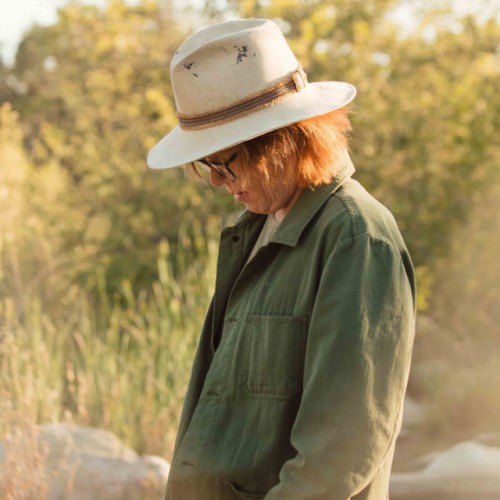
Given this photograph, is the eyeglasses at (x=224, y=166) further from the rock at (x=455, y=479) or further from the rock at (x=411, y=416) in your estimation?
the rock at (x=411, y=416)

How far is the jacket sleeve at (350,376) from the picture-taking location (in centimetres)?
168

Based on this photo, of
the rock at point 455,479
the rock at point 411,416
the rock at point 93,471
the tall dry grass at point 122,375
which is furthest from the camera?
the rock at point 411,416

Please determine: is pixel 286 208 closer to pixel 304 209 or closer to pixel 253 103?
pixel 304 209

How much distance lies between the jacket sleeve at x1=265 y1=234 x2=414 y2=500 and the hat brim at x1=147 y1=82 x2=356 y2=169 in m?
0.28

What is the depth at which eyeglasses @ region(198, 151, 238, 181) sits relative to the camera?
1934mm

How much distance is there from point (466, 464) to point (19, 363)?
2.65m

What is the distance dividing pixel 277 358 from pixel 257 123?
17.8 inches

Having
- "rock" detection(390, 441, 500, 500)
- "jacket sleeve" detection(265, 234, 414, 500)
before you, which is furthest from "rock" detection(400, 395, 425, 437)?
"jacket sleeve" detection(265, 234, 414, 500)

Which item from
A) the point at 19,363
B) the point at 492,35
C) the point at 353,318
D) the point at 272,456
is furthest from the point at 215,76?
→ the point at 492,35

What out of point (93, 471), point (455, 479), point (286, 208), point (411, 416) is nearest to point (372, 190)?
point (411, 416)

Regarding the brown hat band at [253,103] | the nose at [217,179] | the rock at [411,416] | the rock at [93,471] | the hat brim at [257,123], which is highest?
the brown hat band at [253,103]

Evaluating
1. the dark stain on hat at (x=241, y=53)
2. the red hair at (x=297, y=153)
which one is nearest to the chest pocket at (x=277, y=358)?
the red hair at (x=297, y=153)

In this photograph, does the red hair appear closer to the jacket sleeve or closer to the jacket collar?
the jacket collar

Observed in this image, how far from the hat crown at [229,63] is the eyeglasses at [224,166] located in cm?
10
